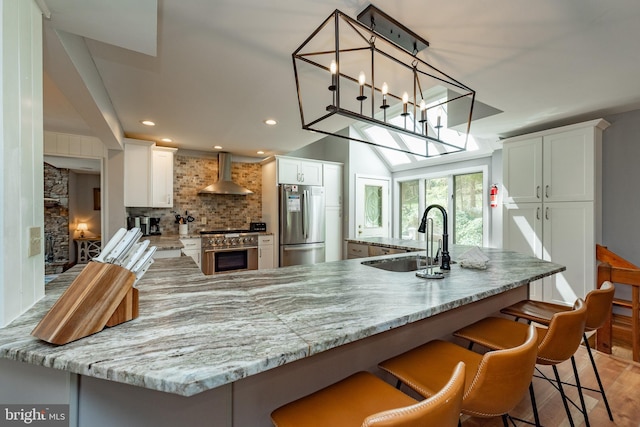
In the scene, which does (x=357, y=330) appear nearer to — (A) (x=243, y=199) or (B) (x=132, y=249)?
(B) (x=132, y=249)

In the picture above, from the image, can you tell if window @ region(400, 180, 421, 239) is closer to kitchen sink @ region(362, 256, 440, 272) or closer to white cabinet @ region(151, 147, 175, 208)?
kitchen sink @ region(362, 256, 440, 272)

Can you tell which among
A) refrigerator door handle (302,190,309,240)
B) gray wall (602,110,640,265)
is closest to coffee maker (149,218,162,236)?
refrigerator door handle (302,190,309,240)

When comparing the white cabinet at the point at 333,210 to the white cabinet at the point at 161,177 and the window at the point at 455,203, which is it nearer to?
the window at the point at 455,203

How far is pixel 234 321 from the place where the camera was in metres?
0.91

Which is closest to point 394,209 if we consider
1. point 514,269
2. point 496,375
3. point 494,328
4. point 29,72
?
point 514,269

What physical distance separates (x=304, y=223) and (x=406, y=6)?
3.60 meters

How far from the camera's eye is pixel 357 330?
0.88 m

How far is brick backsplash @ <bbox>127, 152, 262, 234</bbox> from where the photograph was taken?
14.7 ft

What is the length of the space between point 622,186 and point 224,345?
13.3 feet

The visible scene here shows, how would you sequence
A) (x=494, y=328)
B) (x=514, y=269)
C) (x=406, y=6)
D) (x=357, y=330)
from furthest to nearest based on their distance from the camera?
(x=514, y=269) < (x=494, y=328) < (x=406, y=6) < (x=357, y=330)

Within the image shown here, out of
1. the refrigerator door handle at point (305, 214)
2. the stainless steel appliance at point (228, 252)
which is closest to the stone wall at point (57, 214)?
the stainless steel appliance at point (228, 252)

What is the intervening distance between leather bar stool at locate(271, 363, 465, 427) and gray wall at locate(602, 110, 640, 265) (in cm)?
338

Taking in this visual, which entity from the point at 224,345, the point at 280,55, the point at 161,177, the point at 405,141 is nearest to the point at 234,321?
the point at 224,345

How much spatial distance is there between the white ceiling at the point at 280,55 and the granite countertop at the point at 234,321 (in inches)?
48.2
